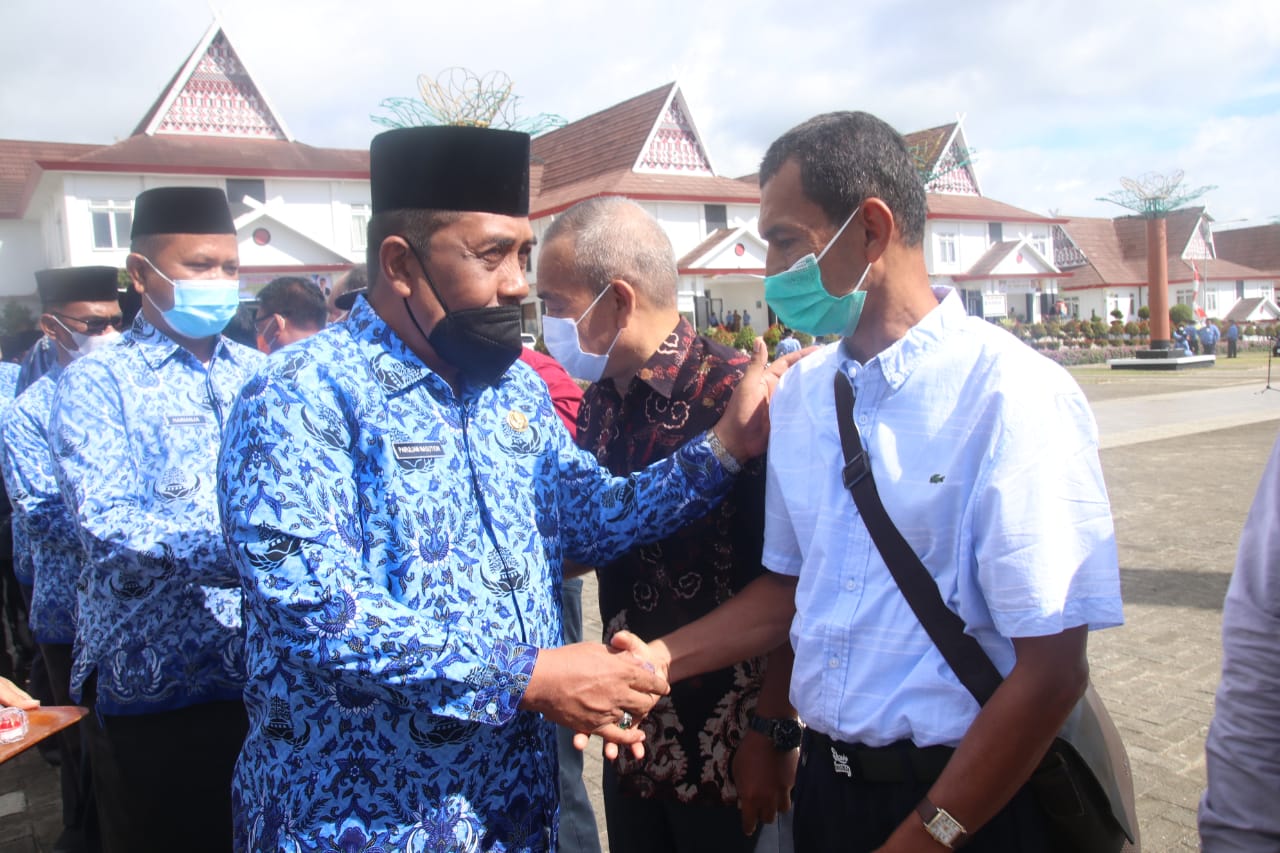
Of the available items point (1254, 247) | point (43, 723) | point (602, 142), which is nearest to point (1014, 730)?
point (43, 723)

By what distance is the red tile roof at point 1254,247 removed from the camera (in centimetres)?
6544

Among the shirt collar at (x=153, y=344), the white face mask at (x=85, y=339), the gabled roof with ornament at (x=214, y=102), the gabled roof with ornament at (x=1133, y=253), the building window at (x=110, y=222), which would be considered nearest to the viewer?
the shirt collar at (x=153, y=344)

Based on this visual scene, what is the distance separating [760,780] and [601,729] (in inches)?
23.2

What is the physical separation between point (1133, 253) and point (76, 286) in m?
61.7

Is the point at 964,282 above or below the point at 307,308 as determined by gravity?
above

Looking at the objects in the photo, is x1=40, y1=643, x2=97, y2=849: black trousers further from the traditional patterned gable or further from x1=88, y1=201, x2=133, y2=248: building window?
the traditional patterned gable

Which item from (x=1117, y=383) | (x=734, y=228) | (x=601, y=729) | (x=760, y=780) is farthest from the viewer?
(x=734, y=228)

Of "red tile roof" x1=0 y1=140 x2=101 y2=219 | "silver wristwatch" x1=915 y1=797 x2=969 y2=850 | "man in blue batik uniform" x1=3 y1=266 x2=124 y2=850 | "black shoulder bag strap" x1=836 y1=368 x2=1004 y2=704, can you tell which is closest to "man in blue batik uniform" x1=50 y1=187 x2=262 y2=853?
"man in blue batik uniform" x1=3 y1=266 x2=124 y2=850

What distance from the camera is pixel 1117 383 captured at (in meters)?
25.1

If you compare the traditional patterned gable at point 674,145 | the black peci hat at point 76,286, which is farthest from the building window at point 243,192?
the black peci hat at point 76,286

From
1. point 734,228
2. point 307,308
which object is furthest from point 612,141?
point 307,308

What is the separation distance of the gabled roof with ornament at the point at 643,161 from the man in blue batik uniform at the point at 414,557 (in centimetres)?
2945

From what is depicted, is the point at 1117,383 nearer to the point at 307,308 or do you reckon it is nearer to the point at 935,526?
the point at 307,308

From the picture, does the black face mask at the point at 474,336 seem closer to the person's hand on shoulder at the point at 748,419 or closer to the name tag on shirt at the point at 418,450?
the name tag on shirt at the point at 418,450
